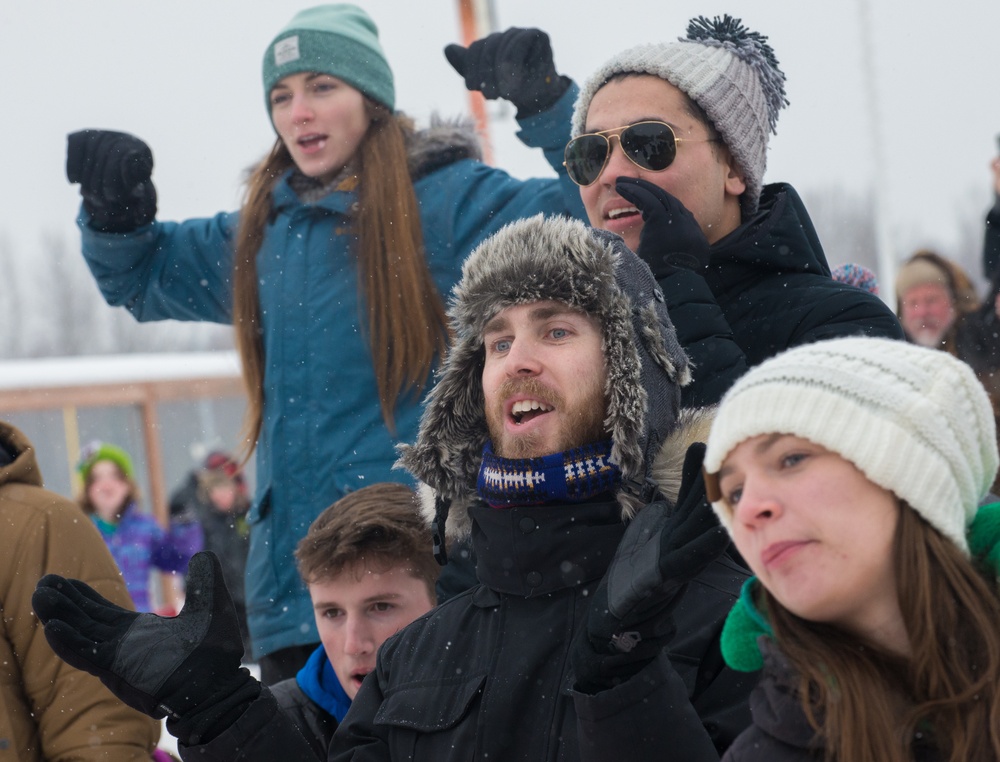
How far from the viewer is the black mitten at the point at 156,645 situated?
235 centimetres

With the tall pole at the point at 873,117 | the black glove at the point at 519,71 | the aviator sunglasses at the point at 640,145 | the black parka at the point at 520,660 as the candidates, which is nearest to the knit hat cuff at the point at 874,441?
the black parka at the point at 520,660

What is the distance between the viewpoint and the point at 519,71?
141 inches

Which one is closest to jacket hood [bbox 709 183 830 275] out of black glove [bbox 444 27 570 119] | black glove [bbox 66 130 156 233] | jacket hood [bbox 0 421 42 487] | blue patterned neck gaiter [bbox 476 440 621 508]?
blue patterned neck gaiter [bbox 476 440 621 508]

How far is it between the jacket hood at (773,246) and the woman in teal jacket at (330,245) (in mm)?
761

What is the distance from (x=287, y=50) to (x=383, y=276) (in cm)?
81

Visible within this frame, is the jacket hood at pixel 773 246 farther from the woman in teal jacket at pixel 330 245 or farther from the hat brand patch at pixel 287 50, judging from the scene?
the hat brand patch at pixel 287 50

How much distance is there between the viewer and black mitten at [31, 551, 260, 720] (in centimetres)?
235

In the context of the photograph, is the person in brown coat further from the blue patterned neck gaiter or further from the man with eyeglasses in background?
the man with eyeglasses in background

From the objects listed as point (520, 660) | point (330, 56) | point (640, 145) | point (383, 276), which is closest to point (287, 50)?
point (330, 56)

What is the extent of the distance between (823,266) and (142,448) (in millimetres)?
11054

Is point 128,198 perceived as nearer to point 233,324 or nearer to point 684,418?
point 233,324

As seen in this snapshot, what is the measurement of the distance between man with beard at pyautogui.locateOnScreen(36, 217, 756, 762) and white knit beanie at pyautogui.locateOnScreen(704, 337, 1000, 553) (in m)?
0.22

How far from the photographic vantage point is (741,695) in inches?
86.2

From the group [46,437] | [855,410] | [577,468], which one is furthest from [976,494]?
[46,437]
